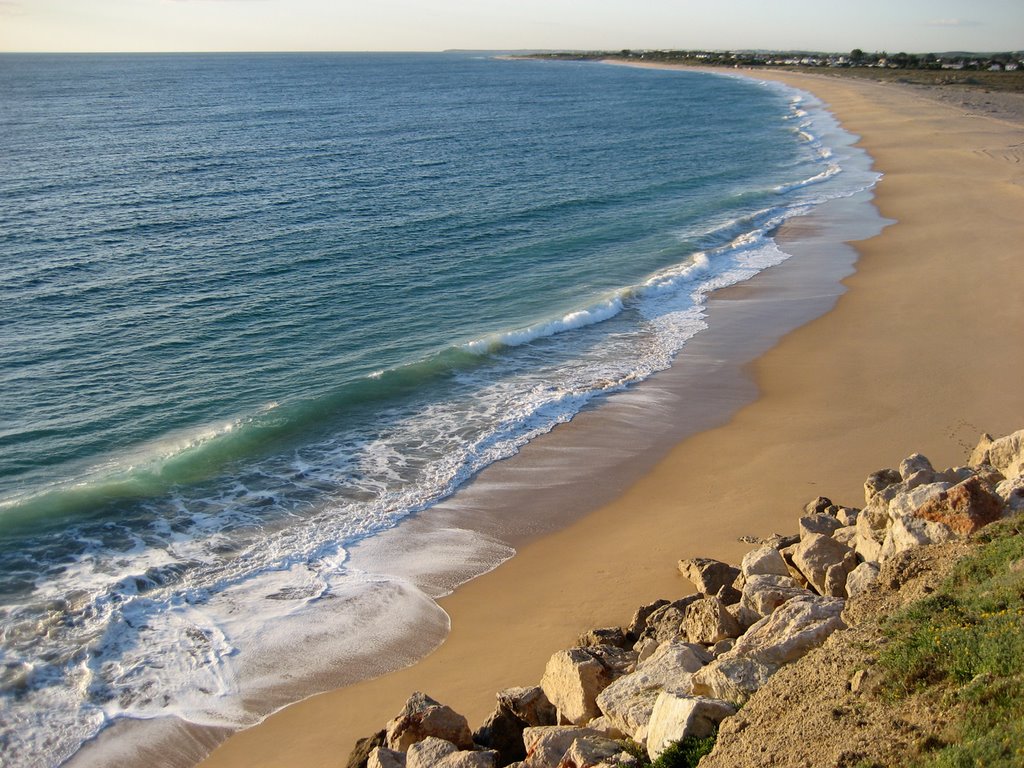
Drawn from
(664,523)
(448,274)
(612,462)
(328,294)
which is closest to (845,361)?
(612,462)

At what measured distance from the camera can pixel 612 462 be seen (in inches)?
711

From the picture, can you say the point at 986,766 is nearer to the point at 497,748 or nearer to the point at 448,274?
the point at 497,748

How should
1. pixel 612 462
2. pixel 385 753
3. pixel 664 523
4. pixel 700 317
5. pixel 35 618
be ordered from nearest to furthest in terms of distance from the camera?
pixel 385 753 < pixel 35 618 < pixel 664 523 < pixel 612 462 < pixel 700 317

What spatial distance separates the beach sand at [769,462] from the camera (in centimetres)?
1158

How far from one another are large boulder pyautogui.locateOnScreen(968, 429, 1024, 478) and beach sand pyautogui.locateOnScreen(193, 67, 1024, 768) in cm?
270

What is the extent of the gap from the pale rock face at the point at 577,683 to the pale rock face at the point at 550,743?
0.62m

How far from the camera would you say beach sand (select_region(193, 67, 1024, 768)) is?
11578 mm

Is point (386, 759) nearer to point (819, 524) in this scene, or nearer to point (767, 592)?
point (767, 592)

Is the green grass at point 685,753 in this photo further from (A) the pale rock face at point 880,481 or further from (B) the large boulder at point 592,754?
(A) the pale rock face at point 880,481

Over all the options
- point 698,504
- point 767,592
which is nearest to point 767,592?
point 767,592

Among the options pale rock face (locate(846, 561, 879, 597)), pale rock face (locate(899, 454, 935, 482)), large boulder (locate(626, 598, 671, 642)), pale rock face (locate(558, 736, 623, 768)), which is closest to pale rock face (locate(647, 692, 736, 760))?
pale rock face (locate(558, 736, 623, 768))

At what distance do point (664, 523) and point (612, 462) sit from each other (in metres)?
2.78

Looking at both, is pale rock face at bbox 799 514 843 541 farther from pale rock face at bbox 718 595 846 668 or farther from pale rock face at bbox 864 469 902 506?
pale rock face at bbox 718 595 846 668

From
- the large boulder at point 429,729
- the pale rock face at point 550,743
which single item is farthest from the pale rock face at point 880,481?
the large boulder at point 429,729
